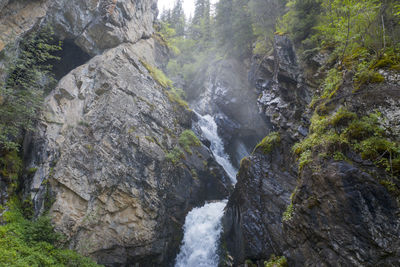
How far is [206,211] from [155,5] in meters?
24.3

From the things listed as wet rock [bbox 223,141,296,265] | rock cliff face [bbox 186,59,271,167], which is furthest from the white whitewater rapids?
rock cliff face [bbox 186,59,271,167]

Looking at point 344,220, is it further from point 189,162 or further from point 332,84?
point 189,162

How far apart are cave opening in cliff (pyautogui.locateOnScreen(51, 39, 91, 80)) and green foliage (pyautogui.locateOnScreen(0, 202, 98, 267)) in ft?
32.0

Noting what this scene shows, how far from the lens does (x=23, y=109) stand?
396 inches

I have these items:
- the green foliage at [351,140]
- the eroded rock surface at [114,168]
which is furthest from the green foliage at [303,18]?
the eroded rock surface at [114,168]

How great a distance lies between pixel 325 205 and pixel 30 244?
10.1 meters

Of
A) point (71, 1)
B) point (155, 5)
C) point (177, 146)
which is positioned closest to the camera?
point (71, 1)

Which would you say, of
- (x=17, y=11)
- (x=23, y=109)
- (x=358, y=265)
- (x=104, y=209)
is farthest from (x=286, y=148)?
(x=17, y=11)

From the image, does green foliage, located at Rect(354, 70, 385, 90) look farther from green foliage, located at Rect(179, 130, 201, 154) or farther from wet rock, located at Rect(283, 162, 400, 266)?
green foliage, located at Rect(179, 130, 201, 154)

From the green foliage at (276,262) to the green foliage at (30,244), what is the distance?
7.30m

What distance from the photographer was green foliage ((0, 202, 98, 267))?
262 inches

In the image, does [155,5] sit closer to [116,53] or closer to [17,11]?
[116,53]

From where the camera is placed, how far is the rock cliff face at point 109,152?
1005 centimetres

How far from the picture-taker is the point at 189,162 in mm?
14766
